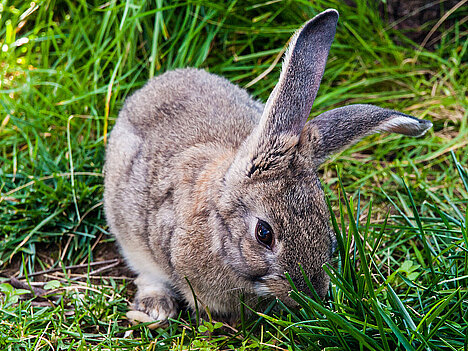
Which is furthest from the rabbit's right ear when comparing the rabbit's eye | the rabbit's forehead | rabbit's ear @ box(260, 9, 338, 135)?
the rabbit's eye

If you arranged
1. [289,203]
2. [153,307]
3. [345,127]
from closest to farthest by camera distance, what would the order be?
[289,203] → [345,127] → [153,307]

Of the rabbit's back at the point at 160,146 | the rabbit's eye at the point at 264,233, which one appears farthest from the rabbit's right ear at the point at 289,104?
the rabbit's back at the point at 160,146

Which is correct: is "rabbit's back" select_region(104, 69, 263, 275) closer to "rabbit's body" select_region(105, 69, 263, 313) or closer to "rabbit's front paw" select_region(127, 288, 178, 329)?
"rabbit's body" select_region(105, 69, 263, 313)

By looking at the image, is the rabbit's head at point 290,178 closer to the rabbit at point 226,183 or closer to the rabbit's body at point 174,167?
the rabbit at point 226,183

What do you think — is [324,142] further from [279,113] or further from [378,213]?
[378,213]

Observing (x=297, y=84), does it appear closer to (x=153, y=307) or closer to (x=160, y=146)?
(x=160, y=146)

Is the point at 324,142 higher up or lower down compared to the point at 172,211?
higher up

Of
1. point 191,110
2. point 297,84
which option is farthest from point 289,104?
point 191,110

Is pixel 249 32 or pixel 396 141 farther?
pixel 249 32

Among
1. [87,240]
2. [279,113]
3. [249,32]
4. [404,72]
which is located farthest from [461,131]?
[87,240]
